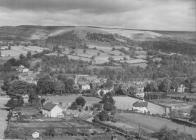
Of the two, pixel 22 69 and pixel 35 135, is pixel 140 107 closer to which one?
pixel 35 135

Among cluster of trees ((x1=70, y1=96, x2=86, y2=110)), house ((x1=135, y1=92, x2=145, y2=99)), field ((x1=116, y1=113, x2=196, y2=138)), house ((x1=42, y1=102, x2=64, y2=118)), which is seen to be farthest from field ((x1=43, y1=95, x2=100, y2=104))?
field ((x1=116, y1=113, x2=196, y2=138))

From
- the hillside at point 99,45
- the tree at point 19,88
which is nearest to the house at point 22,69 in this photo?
the hillside at point 99,45

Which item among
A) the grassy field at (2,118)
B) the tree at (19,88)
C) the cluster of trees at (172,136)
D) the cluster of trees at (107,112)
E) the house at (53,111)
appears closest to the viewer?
the cluster of trees at (172,136)

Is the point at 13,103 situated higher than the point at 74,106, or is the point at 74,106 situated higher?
the point at 13,103

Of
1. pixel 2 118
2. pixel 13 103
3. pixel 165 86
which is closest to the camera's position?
pixel 2 118

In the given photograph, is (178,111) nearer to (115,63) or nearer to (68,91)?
(68,91)

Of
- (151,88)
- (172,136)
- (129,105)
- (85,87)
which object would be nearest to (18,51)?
(85,87)

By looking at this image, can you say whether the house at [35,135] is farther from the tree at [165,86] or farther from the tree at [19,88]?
the tree at [165,86]

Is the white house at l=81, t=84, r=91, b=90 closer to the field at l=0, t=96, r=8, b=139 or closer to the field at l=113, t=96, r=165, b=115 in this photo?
the field at l=113, t=96, r=165, b=115
